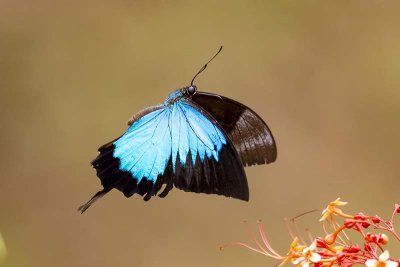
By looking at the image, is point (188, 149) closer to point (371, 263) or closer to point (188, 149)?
point (188, 149)

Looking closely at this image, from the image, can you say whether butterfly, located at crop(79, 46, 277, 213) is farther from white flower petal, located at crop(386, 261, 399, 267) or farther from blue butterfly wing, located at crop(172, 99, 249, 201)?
white flower petal, located at crop(386, 261, 399, 267)

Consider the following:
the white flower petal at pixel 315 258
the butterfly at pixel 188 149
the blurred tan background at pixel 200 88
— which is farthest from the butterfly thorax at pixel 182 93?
the blurred tan background at pixel 200 88

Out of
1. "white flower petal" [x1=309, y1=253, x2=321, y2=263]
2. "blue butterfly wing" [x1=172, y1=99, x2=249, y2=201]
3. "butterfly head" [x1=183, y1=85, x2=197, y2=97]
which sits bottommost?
"white flower petal" [x1=309, y1=253, x2=321, y2=263]

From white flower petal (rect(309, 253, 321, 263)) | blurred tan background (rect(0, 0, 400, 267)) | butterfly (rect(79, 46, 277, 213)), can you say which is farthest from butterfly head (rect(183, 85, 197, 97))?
blurred tan background (rect(0, 0, 400, 267))

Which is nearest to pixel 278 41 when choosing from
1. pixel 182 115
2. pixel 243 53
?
pixel 243 53

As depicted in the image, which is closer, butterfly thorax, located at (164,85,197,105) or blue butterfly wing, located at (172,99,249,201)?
blue butterfly wing, located at (172,99,249,201)

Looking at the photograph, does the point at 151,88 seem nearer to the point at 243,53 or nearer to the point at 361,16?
the point at 243,53
